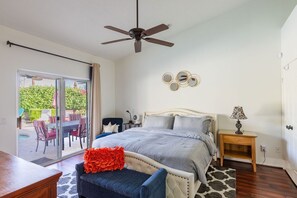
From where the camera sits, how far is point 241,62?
3705mm

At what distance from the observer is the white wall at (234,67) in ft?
11.3

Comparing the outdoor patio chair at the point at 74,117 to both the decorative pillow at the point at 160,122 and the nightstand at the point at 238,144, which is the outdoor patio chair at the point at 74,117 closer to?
the decorative pillow at the point at 160,122

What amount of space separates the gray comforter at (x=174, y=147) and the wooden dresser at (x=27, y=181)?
1.43m

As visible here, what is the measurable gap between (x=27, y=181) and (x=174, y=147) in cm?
180

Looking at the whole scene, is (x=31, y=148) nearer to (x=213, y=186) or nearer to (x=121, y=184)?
(x=121, y=184)

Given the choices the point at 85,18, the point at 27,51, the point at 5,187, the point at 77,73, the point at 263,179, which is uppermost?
the point at 85,18

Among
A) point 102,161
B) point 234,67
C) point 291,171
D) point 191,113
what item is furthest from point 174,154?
point 234,67

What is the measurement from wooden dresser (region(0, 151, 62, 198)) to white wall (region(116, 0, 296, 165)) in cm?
353

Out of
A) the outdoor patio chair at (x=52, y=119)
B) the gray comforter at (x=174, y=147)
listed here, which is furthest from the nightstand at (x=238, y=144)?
the outdoor patio chair at (x=52, y=119)

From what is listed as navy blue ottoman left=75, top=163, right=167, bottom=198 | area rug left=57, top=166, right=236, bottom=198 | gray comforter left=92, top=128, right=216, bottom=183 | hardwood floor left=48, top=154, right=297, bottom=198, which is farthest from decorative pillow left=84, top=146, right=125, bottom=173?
hardwood floor left=48, top=154, right=297, bottom=198

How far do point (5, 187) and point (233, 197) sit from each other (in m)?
2.56

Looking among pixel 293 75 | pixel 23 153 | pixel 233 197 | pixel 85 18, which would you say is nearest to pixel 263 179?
pixel 233 197

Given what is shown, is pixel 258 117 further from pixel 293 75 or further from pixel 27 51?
pixel 27 51

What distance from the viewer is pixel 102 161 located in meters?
2.23
